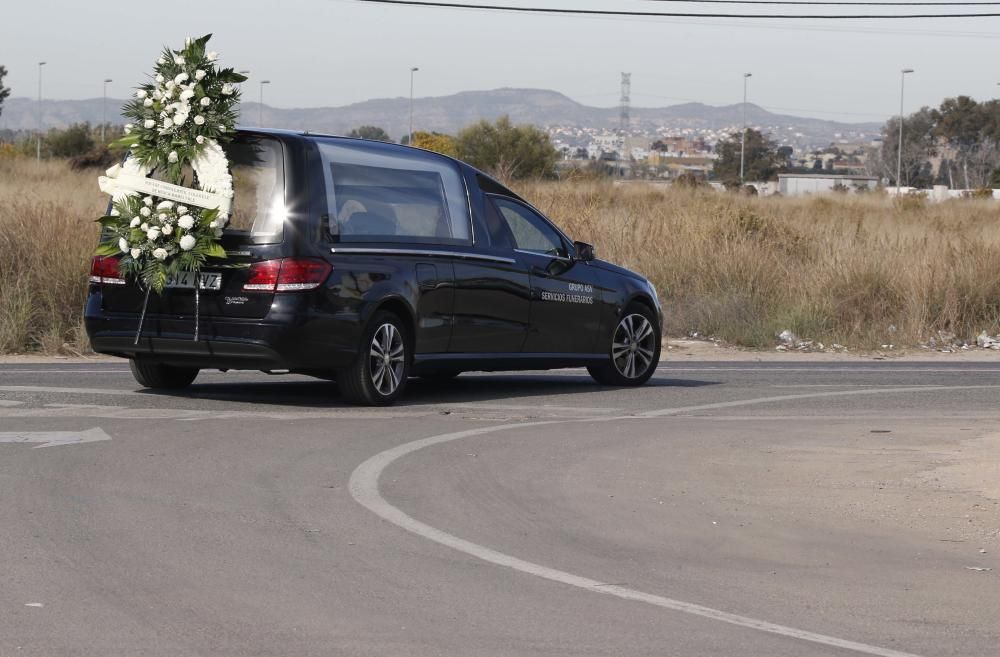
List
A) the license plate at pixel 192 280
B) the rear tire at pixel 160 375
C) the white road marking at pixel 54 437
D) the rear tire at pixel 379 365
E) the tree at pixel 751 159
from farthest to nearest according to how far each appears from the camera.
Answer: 1. the tree at pixel 751 159
2. the rear tire at pixel 160 375
3. the rear tire at pixel 379 365
4. the license plate at pixel 192 280
5. the white road marking at pixel 54 437

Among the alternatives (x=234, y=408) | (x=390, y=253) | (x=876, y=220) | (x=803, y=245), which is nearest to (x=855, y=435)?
(x=390, y=253)

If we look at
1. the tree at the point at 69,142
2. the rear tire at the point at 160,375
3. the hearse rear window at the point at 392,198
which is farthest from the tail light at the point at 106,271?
the tree at the point at 69,142

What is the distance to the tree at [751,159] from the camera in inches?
4409

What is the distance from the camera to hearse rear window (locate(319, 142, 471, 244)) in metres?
12.3

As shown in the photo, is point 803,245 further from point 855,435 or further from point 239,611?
point 239,611

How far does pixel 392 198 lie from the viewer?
502 inches

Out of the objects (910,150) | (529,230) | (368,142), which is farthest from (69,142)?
(368,142)

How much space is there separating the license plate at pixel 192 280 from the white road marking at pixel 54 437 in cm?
165

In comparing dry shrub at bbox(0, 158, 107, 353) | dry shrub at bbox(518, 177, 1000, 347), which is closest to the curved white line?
dry shrub at bbox(0, 158, 107, 353)

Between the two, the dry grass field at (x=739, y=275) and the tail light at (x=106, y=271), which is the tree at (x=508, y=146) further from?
the tail light at (x=106, y=271)

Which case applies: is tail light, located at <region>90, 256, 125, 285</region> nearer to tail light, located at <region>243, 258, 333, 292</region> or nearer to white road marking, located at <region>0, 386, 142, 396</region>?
white road marking, located at <region>0, 386, 142, 396</region>

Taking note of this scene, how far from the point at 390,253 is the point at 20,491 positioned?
456cm

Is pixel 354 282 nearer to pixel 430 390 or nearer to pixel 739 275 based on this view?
pixel 430 390

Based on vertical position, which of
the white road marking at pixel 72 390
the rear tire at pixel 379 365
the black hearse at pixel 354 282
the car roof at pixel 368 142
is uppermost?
the car roof at pixel 368 142
